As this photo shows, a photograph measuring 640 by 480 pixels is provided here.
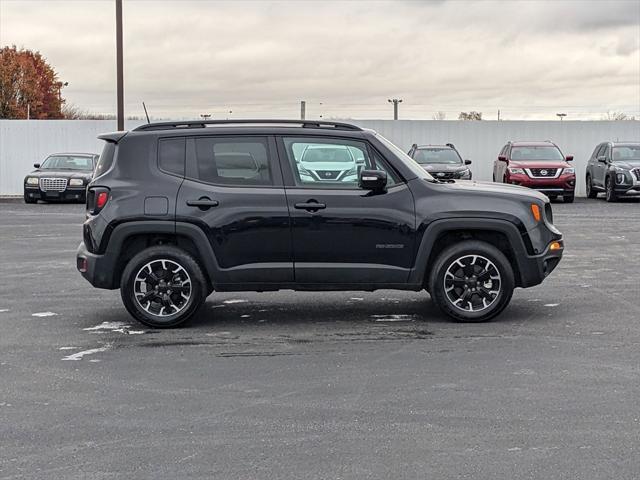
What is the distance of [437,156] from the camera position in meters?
30.4

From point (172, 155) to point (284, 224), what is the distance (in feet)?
3.96

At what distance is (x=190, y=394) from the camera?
658cm

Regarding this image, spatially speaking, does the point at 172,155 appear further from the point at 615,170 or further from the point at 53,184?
the point at 615,170

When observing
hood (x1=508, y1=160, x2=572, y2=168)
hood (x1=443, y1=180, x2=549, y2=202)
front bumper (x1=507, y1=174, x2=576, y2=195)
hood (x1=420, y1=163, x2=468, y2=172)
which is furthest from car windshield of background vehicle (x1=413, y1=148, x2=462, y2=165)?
hood (x1=443, y1=180, x2=549, y2=202)

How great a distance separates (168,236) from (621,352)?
400 centimetres

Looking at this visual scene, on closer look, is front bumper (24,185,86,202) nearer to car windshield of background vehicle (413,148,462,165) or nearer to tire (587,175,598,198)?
car windshield of background vehicle (413,148,462,165)

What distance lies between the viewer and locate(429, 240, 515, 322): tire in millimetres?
9102

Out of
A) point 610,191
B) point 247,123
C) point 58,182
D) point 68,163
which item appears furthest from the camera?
point 68,163

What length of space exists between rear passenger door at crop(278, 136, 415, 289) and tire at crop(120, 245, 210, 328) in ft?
3.04

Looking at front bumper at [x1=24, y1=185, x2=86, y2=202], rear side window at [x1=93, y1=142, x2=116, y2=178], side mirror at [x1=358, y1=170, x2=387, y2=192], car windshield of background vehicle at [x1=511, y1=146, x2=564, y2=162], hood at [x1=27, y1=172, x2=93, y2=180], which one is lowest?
front bumper at [x1=24, y1=185, x2=86, y2=202]

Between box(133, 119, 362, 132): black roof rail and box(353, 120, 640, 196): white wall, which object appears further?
box(353, 120, 640, 196): white wall

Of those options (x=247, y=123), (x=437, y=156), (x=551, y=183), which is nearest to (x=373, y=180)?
(x=247, y=123)

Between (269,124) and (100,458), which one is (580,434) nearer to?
(100,458)

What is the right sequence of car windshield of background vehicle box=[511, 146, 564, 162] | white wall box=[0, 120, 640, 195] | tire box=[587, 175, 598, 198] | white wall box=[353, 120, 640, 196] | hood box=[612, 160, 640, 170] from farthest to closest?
white wall box=[353, 120, 640, 196], white wall box=[0, 120, 640, 195], tire box=[587, 175, 598, 198], car windshield of background vehicle box=[511, 146, 564, 162], hood box=[612, 160, 640, 170]
